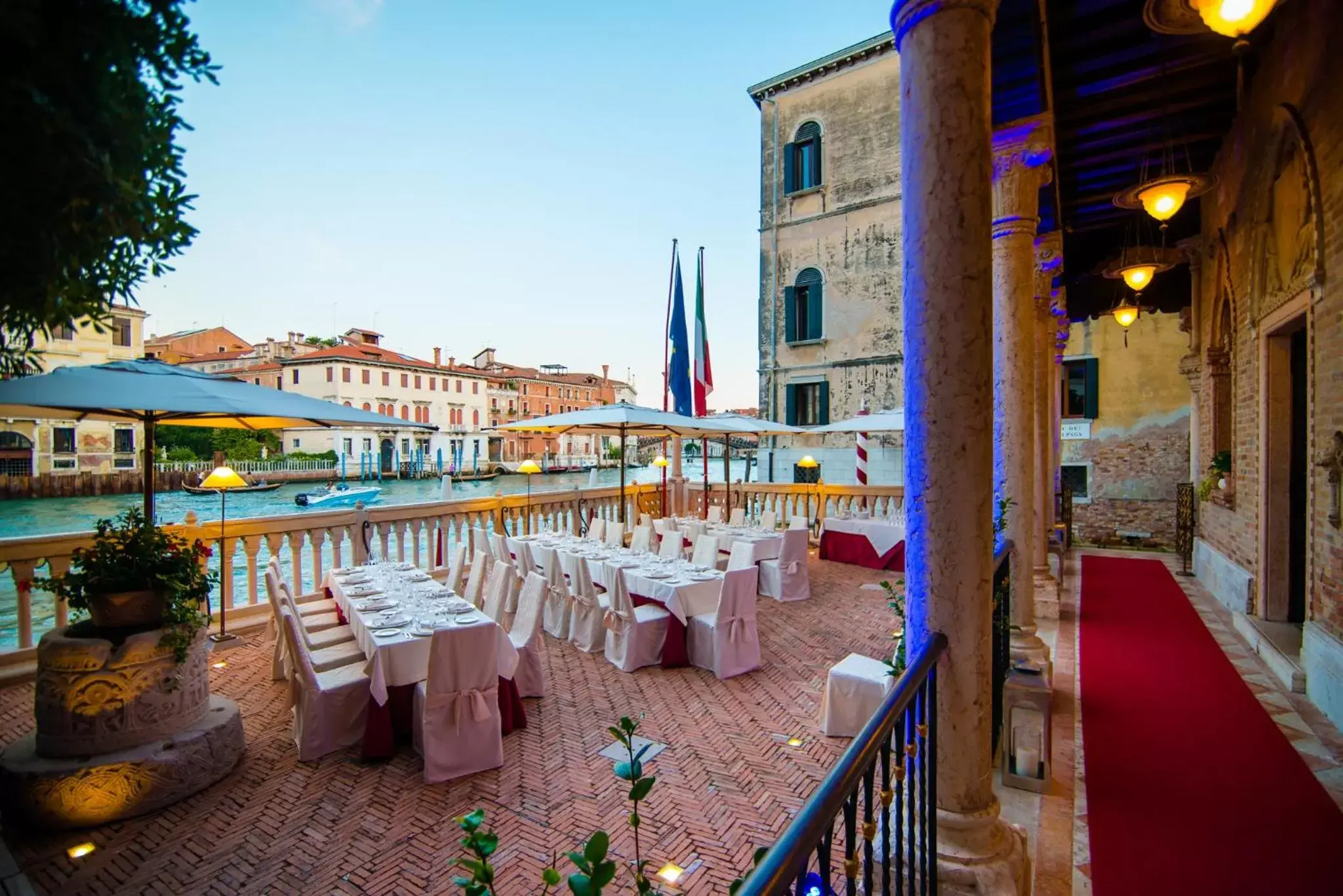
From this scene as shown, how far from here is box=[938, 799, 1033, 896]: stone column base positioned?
82.8 inches

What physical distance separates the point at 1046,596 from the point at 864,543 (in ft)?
10.1

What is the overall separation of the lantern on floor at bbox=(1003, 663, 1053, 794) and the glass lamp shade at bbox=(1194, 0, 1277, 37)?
11.0 ft

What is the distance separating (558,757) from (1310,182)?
6.65 m

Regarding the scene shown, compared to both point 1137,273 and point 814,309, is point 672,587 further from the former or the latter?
point 814,309

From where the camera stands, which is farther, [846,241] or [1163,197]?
[846,241]

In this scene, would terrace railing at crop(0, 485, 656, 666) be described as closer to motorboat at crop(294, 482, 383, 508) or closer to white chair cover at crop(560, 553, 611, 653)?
white chair cover at crop(560, 553, 611, 653)

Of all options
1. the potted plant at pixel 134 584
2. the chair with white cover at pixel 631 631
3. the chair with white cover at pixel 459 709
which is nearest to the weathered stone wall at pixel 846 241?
the chair with white cover at pixel 631 631

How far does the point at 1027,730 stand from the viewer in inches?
134

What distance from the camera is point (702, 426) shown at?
966 centimetres

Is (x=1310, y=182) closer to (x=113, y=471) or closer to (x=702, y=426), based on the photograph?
(x=702, y=426)

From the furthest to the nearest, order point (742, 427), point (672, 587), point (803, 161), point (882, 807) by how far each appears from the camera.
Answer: point (803, 161) < point (742, 427) < point (672, 587) < point (882, 807)

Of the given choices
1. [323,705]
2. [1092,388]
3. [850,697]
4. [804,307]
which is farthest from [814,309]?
[323,705]

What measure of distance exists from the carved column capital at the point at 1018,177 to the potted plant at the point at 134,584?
587cm

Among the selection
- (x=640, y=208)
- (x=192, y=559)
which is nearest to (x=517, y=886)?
(x=192, y=559)
